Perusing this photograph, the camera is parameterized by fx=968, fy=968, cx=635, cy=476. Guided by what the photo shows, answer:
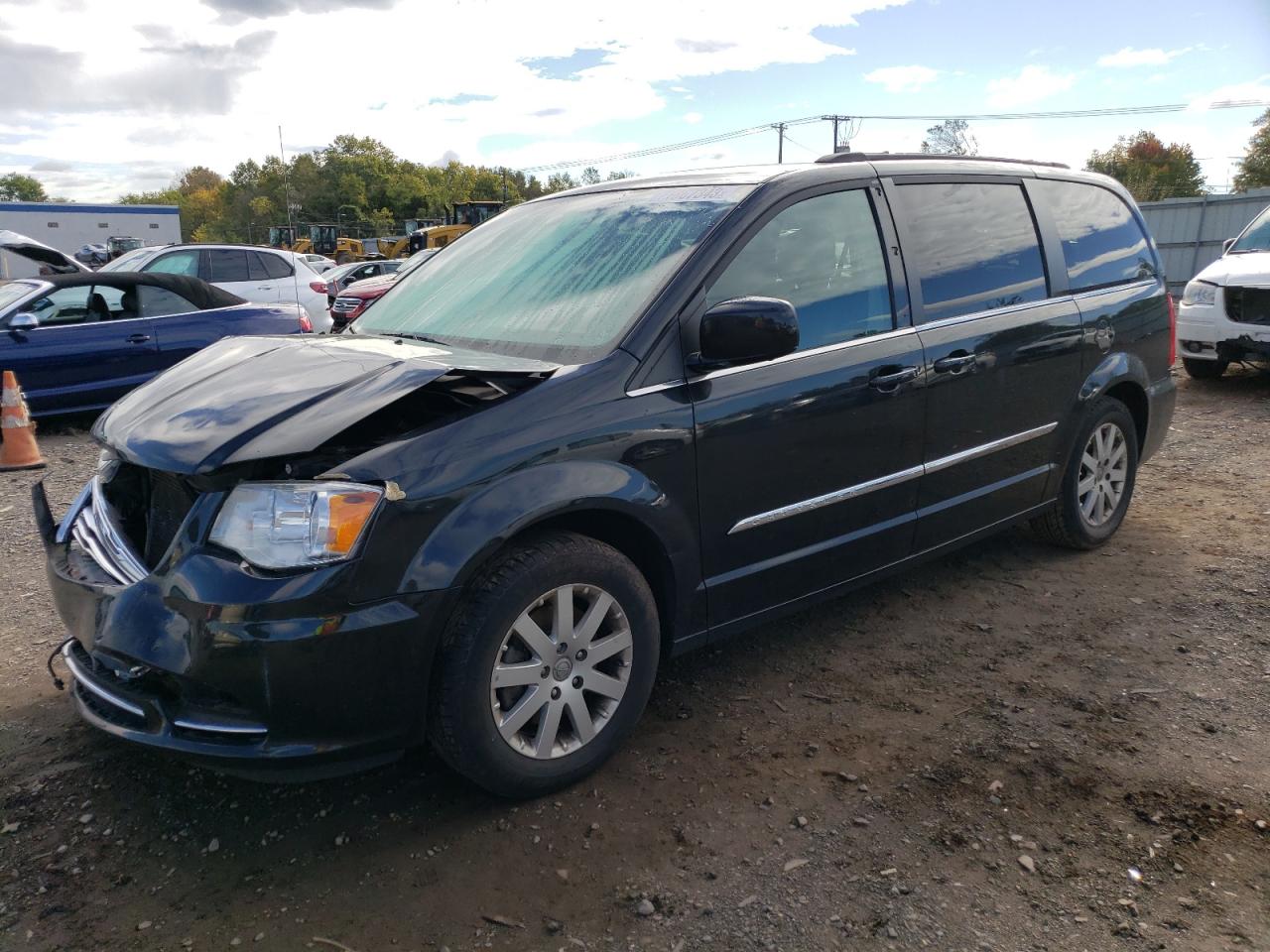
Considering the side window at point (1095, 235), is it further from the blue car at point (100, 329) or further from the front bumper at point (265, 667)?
the blue car at point (100, 329)

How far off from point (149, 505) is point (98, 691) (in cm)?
55

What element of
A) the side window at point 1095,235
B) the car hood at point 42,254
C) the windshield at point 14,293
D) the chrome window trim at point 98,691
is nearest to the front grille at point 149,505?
the chrome window trim at point 98,691

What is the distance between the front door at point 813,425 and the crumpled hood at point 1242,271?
7.39 meters

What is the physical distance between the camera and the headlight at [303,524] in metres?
2.41

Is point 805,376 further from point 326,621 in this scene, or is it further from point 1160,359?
point 1160,359

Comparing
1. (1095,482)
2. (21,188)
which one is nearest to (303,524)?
(1095,482)

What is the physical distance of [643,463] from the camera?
2910mm

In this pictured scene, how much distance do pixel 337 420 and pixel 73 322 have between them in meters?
7.39

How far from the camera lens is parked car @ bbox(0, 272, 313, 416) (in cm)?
823

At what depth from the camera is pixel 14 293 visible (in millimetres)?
8680

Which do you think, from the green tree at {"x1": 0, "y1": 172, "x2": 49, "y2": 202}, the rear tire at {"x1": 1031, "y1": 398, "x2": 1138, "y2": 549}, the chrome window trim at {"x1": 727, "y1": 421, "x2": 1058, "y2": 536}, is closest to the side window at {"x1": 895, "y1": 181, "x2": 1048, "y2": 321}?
the chrome window trim at {"x1": 727, "y1": 421, "x2": 1058, "y2": 536}

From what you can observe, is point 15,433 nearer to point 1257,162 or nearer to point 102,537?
point 102,537

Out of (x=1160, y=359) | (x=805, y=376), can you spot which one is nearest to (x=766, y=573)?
(x=805, y=376)

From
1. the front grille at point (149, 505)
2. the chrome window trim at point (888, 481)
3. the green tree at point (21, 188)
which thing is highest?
the green tree at point (21, 188)
